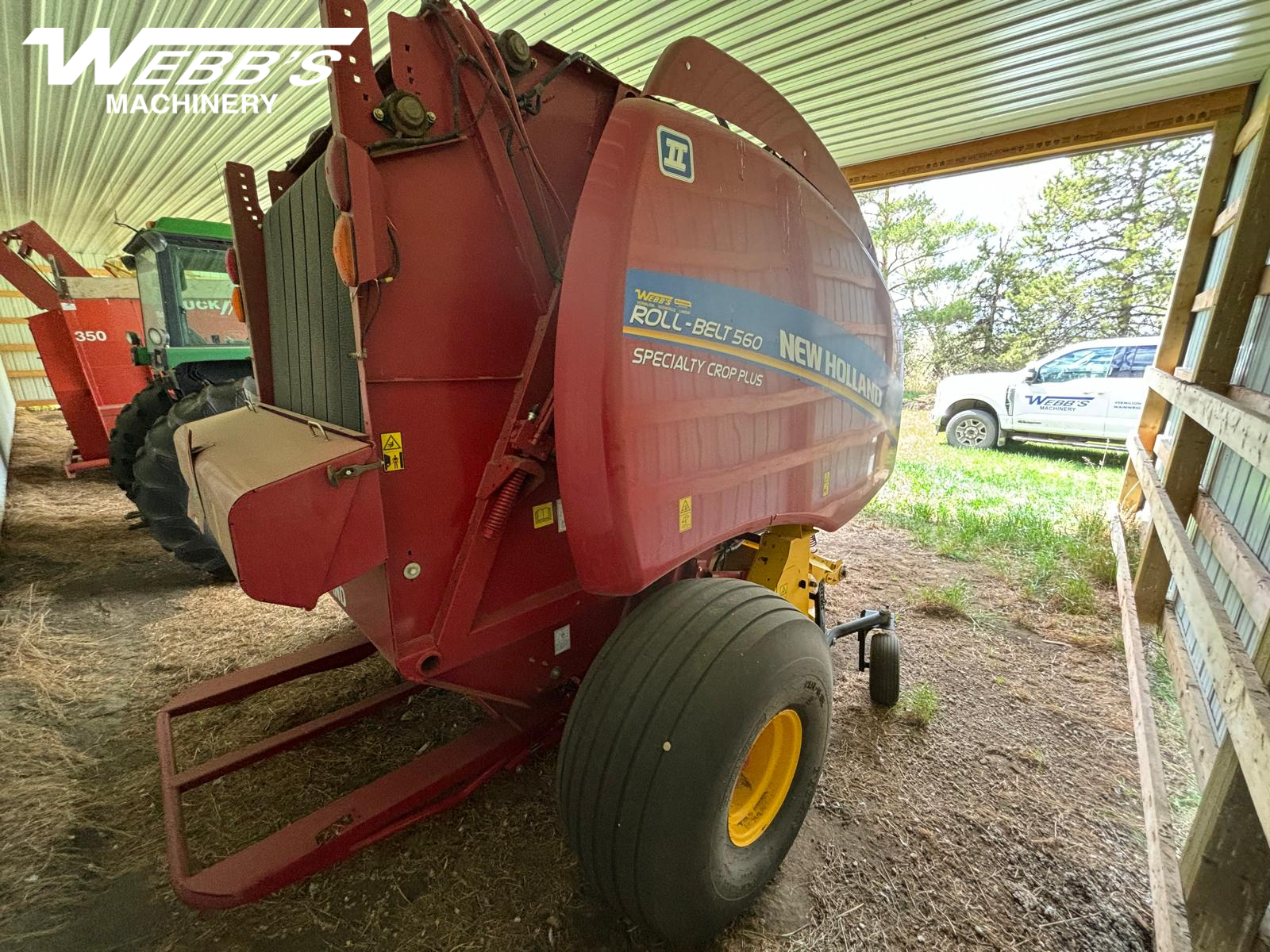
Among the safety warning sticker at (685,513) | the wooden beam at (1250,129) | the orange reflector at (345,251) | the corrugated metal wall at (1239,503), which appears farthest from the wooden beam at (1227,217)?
the orange reflector at (345,251)

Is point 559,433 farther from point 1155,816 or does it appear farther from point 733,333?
point 1155,816

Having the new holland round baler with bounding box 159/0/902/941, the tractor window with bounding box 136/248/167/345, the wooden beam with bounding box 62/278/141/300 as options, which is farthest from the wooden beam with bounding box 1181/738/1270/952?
the wooden beam with bounding box 62/278/141/300

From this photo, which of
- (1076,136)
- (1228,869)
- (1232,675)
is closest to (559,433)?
(1232,675)

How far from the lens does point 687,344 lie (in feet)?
4.65

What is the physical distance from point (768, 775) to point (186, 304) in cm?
604

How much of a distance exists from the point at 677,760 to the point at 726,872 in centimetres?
44

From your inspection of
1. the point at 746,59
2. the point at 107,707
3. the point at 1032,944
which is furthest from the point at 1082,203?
the point at 107,707

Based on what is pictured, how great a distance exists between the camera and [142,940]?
5.32ft

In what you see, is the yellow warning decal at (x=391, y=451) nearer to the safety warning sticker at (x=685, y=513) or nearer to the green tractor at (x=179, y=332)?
the safety warning sticker at (x=685, y=513)

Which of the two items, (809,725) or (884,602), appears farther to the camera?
(884,602)

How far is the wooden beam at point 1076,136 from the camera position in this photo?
3916 mm

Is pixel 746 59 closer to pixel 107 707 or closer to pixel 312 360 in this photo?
pixel 312 360

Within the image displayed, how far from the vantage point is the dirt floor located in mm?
1661

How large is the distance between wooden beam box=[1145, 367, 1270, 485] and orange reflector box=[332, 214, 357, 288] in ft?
7.79
